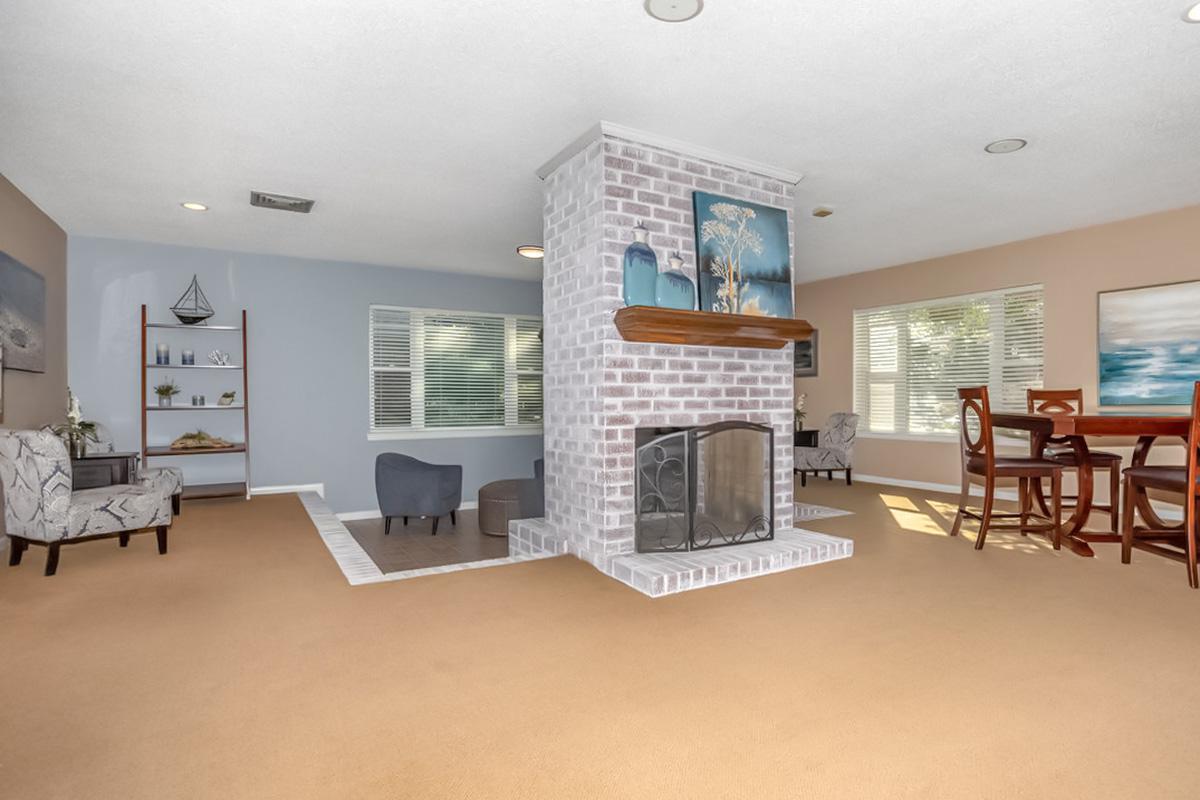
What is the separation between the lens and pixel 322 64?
2664 mm

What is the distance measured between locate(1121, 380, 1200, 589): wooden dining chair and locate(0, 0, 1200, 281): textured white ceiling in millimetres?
1577

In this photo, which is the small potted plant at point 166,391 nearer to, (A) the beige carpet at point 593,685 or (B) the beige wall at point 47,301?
(B) the beige wall at point 47,301

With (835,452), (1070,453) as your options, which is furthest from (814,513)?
(835,452)

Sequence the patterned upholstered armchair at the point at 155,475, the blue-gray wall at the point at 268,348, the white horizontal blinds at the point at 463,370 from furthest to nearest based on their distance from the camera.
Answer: the white horizontal blinds at the point at 463,370, the blue-gray wall at the point at 268,348, the patterned upholstered armchair at the point at 155,475

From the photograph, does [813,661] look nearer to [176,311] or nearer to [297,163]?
[297,163]

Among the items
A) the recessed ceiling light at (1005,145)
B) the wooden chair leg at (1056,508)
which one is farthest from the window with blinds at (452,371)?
the wooden chair leg at (1056,508)

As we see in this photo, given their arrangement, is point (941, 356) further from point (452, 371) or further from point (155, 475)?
point (155, 475)

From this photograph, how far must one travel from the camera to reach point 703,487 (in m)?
3.50

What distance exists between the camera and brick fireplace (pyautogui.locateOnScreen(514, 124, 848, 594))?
328cm

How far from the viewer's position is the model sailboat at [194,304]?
5.68m

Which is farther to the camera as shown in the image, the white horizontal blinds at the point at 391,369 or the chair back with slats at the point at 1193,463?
the white horizontal blinds at the point at 391,369

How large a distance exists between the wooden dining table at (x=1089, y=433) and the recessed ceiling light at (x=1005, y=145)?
150 cm

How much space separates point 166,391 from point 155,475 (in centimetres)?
132

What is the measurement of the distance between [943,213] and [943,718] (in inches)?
164
